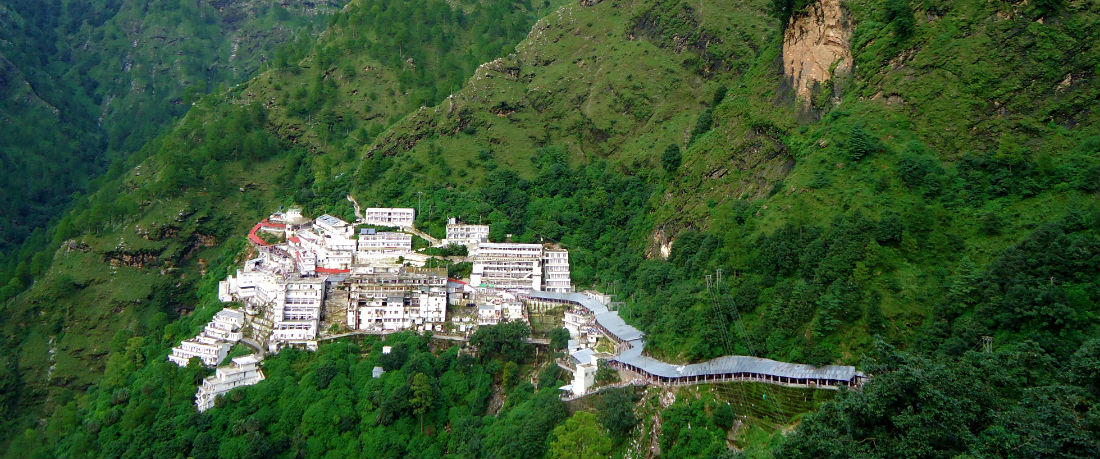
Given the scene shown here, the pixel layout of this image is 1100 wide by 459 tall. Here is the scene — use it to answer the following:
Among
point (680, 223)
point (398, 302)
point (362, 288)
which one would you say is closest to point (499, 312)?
point (398, 302)

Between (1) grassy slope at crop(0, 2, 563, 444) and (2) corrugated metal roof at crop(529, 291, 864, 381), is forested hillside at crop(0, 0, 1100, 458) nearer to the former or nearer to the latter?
(1) grassy slope at crop(0, 2, 563, 444)

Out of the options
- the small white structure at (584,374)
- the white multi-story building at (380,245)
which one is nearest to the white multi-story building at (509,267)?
the white multi-story building at (380,245)

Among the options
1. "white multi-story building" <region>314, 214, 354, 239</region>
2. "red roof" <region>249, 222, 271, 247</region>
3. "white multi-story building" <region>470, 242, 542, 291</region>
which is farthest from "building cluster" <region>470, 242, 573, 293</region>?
"red roof" <region>249, 222, 271, 247</region>

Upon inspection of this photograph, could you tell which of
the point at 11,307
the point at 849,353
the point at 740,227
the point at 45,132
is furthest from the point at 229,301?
the point at 45,132

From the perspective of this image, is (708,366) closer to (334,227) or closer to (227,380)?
(227,380)

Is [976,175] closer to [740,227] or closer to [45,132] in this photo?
[740,227]

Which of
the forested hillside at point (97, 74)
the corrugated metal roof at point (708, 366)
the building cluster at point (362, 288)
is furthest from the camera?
the forested hillside at point (97, 74)

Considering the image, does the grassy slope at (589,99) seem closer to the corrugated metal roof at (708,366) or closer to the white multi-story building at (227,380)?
the corrugated metal roof at (708,366)
